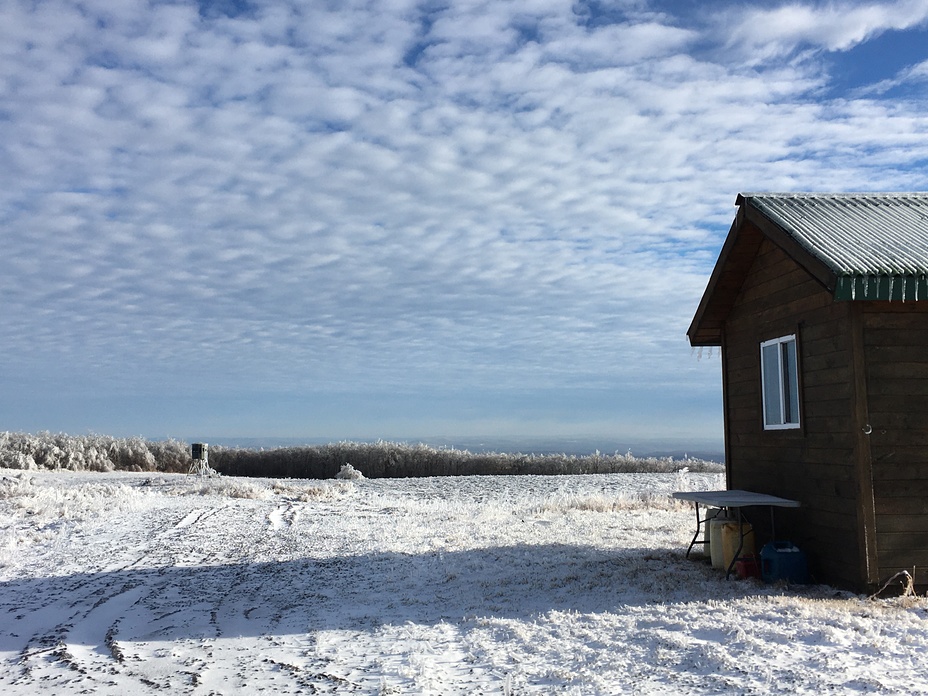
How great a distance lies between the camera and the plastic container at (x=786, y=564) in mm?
8734

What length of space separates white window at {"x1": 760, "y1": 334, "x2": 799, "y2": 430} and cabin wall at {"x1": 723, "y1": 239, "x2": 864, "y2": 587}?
0.11m

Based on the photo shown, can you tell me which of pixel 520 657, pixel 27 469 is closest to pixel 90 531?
pixel 520 657

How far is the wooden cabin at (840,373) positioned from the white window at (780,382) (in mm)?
22

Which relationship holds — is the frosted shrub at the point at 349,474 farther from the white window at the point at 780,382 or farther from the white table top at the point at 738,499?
the white window at the point at 780,382

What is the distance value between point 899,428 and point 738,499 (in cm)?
187

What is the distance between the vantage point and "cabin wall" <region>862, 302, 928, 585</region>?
312 inches

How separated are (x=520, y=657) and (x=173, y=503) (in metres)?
12.1

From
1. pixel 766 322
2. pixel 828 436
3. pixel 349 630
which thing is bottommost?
pixel 349 630

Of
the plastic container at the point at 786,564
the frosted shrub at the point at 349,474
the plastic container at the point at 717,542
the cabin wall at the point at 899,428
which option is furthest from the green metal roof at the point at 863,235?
the frosted shrub at the point at 349,474

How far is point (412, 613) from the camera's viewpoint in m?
7.84

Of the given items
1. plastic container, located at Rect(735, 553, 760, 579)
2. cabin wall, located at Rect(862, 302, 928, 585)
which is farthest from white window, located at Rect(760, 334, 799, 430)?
plastic container, located at Rect(735, 553, 760, 579)

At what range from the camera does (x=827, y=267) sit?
25.6 feet

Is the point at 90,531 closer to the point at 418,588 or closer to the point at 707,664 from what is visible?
the point at 418,588

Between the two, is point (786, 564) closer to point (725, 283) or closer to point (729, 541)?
point (729, 541)
